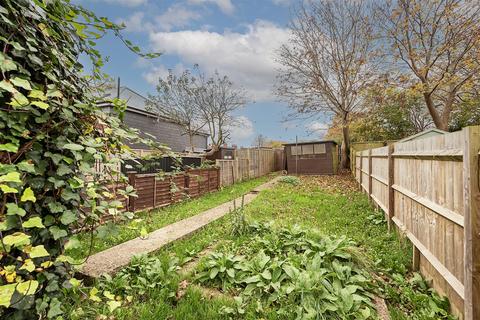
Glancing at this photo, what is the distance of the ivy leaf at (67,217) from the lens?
1.33 m

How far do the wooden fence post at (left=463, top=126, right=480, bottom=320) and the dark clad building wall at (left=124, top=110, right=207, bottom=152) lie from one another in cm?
1540

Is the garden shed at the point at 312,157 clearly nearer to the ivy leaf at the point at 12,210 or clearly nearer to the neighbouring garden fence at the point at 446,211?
the neighbouring garden fence at the point at 446,211

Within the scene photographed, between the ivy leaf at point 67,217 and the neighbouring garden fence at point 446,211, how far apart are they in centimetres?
260

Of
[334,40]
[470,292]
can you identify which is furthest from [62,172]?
[334,40]

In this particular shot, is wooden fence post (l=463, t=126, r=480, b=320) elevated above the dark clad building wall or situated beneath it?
situated beneath

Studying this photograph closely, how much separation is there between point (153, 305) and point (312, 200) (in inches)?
260

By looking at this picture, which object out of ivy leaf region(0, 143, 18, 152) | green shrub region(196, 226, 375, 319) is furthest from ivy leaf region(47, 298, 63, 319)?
green shrub region(196, 226, 375, 319)

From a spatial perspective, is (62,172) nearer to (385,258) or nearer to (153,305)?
(153,305)

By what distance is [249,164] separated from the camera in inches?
637

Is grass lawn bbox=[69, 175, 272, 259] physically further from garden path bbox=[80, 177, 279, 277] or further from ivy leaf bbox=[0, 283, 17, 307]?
ivy leaf bbox=[0, 283, 17, 307]

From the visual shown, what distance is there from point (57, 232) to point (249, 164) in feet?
49.0

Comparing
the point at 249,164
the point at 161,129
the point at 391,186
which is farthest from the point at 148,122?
the point at 391,186

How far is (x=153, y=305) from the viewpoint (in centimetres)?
246

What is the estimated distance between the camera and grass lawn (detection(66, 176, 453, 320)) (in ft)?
7.56
